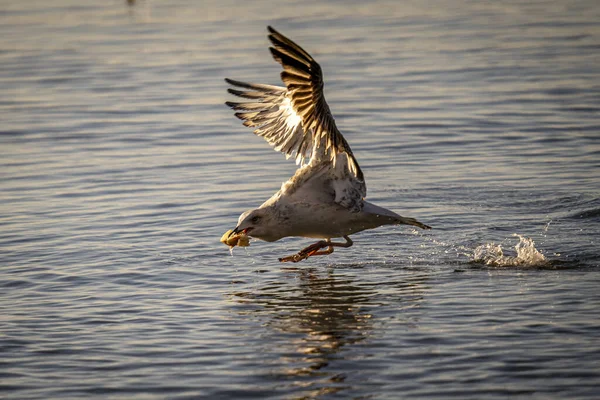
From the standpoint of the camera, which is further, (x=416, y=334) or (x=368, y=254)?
(x=368, y=254)

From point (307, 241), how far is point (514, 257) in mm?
2200

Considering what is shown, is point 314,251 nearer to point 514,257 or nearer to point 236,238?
point 236,238

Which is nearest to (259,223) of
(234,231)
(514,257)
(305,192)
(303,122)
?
(234,231)

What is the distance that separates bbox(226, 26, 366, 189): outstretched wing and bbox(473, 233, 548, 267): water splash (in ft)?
4.20

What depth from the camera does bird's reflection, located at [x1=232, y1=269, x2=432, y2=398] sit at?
280 inches

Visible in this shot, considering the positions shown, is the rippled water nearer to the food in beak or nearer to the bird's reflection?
the bird's reflection

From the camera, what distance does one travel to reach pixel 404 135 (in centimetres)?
1544

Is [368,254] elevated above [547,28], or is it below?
below

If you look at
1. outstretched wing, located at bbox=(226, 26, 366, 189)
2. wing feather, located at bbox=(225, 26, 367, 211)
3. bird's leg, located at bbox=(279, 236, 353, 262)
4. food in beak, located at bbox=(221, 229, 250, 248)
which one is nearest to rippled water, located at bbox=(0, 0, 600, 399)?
bird's leg, located at bbox=(279, 236, 353, 262)

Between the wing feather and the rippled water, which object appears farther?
the wing feather

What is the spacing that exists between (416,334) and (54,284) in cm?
347

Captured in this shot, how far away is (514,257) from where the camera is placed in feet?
31.7

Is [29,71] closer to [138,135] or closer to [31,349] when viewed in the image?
[138,135]

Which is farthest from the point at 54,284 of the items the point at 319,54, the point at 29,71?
the point at 29,71
